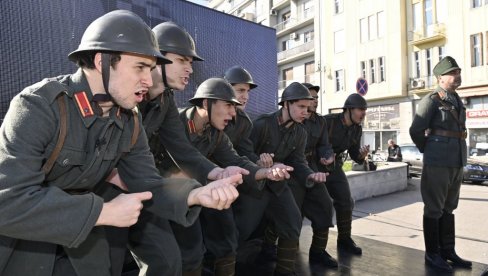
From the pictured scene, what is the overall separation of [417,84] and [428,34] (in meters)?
2.90

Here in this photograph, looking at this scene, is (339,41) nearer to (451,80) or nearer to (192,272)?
(451,80)

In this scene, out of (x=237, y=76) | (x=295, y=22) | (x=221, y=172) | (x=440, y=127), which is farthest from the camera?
(x=295, y=22)

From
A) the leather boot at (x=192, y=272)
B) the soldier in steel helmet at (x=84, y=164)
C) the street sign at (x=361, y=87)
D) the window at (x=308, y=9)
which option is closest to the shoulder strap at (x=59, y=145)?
the soldier in steel helmet at (x=84, y=164)

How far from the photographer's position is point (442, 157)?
439 centimetres

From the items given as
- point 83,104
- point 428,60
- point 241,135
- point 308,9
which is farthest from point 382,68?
point 83,104

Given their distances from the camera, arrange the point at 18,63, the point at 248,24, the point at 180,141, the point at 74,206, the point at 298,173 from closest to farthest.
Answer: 1. the point at 74,206
2. the point at 180,141
3. the point at 18,63
4. the point at 298,173
5. the point at 248,24

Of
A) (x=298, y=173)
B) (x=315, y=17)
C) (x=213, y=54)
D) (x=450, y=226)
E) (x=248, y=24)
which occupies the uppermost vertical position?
(x=315, y=17)

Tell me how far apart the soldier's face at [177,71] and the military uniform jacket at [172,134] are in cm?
8

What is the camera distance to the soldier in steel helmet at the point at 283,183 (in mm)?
4008

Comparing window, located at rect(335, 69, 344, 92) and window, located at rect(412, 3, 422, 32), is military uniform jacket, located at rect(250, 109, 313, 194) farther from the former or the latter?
window, located at rect(335, 69, 344, 92)

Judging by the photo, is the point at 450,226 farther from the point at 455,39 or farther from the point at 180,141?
the point at 455,39

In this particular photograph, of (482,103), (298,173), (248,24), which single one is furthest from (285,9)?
(298,173)

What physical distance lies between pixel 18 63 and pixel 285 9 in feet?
117

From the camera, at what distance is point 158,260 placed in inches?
103
